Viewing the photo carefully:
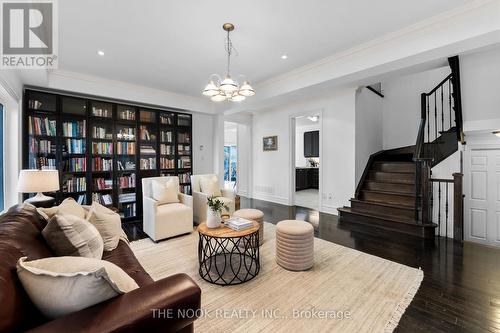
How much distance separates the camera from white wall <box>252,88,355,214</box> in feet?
15.9

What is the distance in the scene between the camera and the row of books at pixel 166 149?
523 cm

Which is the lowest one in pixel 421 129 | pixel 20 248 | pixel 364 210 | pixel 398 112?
pixel 364 210

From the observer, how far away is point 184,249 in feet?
10.2

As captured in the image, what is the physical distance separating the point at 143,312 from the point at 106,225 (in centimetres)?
149

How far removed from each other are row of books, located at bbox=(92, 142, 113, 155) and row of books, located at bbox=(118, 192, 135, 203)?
0.87 meters

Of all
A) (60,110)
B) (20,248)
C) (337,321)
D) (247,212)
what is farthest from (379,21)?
(60,110)

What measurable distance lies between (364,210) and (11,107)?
20.0 feet

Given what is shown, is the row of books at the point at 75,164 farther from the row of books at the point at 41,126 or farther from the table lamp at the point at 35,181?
the table lamp at the point at 35,181

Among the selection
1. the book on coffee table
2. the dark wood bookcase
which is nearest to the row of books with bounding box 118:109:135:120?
the dark wood bookcase

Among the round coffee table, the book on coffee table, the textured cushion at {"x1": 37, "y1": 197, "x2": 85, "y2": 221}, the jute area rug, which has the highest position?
the textured cushion at {"x1": 37, "y1": 197, "x2": 85, "y2": 221}

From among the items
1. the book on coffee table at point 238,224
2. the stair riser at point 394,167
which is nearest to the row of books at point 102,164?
the book on coffee table at point 238,224

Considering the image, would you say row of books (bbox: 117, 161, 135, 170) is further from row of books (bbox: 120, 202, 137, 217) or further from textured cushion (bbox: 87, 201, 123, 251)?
textured cushion (bbox: 87, 201, 123, 251)

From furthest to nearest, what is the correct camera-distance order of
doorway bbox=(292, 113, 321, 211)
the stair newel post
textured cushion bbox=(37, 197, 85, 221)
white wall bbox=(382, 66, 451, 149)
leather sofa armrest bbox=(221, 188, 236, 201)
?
doorway bbox=(292, 113, 321, 211) → white wall bbox=(382, 66, 451, 149) → leather sofa armrest bbox=(221, 188, 236, 201) → the stair newel post → textured cushion bbox=(37, 197, 85, 221)

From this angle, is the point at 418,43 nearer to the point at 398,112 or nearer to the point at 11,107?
the point at 398,112
